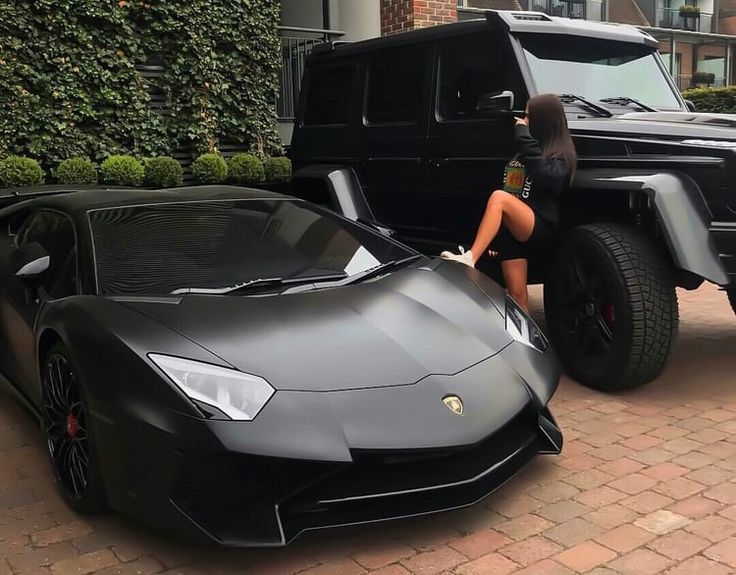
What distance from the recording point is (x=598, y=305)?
4.28 metres

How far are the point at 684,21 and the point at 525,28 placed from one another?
2534cm

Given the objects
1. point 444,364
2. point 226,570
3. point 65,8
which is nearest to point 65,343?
point 226,570

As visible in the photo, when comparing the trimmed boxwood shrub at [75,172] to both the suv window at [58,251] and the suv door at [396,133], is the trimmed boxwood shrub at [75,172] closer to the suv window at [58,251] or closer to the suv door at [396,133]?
the suv door at [396,133]

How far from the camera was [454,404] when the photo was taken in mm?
2666

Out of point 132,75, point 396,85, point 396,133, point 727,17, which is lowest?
point 396,133

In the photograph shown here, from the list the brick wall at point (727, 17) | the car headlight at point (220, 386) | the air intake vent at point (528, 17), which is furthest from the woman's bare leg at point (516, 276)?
the brick wall at point (727, 17)

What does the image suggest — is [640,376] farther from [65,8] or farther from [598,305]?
[65,8]

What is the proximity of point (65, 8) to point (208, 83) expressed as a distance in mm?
1818

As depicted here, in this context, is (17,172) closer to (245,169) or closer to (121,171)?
(121,171)

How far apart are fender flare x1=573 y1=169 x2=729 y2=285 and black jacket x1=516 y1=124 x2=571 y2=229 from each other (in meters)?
0.43

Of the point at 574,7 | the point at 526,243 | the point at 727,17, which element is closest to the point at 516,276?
the point at 526,243

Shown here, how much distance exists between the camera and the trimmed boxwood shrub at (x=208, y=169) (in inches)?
356

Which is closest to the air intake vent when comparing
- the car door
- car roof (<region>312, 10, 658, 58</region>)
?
car roof (<region>312, 10, 658, 58</region>)

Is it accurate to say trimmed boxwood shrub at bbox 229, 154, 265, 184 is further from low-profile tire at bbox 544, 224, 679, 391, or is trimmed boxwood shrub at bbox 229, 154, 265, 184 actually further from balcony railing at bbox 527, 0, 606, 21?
balcony railing at bbox 527, 0, 606, 21
